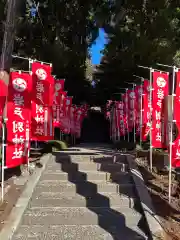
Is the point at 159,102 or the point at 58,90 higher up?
the point at 58,90

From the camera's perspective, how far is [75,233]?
6.55m

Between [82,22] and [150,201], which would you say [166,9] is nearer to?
[82,22]

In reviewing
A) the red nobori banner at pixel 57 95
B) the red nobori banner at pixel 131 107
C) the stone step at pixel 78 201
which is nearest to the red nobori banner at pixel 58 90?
the red nobori banner at pixel 57 95

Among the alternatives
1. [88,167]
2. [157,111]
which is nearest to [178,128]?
[157,111]

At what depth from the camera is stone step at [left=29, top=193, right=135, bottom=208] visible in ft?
25.4

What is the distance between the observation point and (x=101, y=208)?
24.9 feet

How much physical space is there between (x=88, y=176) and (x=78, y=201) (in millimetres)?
1245

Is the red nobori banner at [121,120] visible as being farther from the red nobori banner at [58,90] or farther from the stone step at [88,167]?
the stone step at [88,167]

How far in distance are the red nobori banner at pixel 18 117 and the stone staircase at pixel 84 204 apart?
928mm

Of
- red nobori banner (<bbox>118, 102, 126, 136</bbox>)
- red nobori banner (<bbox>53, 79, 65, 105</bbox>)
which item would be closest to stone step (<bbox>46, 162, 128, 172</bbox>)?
red nobori banner (<bbox>53, 79, 65, 105</bbox>)

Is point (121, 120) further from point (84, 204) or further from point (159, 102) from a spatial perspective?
point (84, 204)

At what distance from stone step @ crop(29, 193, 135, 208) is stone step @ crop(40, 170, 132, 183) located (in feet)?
2.84

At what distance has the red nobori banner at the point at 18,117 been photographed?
27.6 ft

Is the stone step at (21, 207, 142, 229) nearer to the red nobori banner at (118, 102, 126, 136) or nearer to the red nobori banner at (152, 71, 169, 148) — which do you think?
the red nobori banner at (152, 71, 169, 148)
